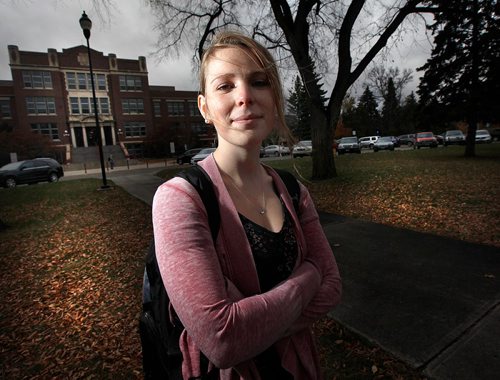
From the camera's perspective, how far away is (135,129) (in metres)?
51.4

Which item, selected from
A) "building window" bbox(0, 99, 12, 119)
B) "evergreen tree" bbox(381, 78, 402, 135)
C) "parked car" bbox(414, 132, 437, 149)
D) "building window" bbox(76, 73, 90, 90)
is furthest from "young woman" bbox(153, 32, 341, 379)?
"evergreen tree" bbox(381, 78, 402, 135)

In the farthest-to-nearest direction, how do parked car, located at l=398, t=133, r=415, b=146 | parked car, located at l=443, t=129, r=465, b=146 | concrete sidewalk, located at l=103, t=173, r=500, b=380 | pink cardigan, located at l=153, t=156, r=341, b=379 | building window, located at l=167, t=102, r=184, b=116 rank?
building window, located at l=167, t=102, r=184, b=116 < parked car, located at l=398, t=133, r=415, b=146 < parked car, located at l=443, t=129, r=465, b=146 < concrete sidewalk, located at l=103, t=173, r=500, b=380 < pink cardigan, located at l=153, t=156, r=341, b=379

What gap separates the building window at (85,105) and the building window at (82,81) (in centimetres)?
188

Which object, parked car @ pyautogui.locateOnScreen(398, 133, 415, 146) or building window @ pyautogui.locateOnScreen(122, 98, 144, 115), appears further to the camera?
building window @ pyautogui.locateOnScreen(122, 98, 144, 115)

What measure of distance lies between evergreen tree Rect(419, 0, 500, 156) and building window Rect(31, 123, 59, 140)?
48414 millimetres

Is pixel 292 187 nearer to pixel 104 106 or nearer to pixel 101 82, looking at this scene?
pixel 104 106

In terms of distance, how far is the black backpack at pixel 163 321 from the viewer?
3.68 feet

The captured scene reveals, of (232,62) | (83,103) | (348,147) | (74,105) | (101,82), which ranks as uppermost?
(101,82)

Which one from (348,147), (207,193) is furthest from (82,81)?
(207,193)

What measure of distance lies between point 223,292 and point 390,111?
6916 centimetres

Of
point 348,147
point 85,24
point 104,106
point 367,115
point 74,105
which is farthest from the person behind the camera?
point 367,115

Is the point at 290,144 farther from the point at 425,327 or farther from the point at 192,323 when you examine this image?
the point at 425,327

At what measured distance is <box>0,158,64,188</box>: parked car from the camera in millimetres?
19656

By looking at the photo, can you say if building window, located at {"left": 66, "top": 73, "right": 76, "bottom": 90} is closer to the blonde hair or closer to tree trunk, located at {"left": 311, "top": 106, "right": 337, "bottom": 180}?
tree trunk, located at {"left": 311, "top": 106, "right": 337, "bottom": 180}
